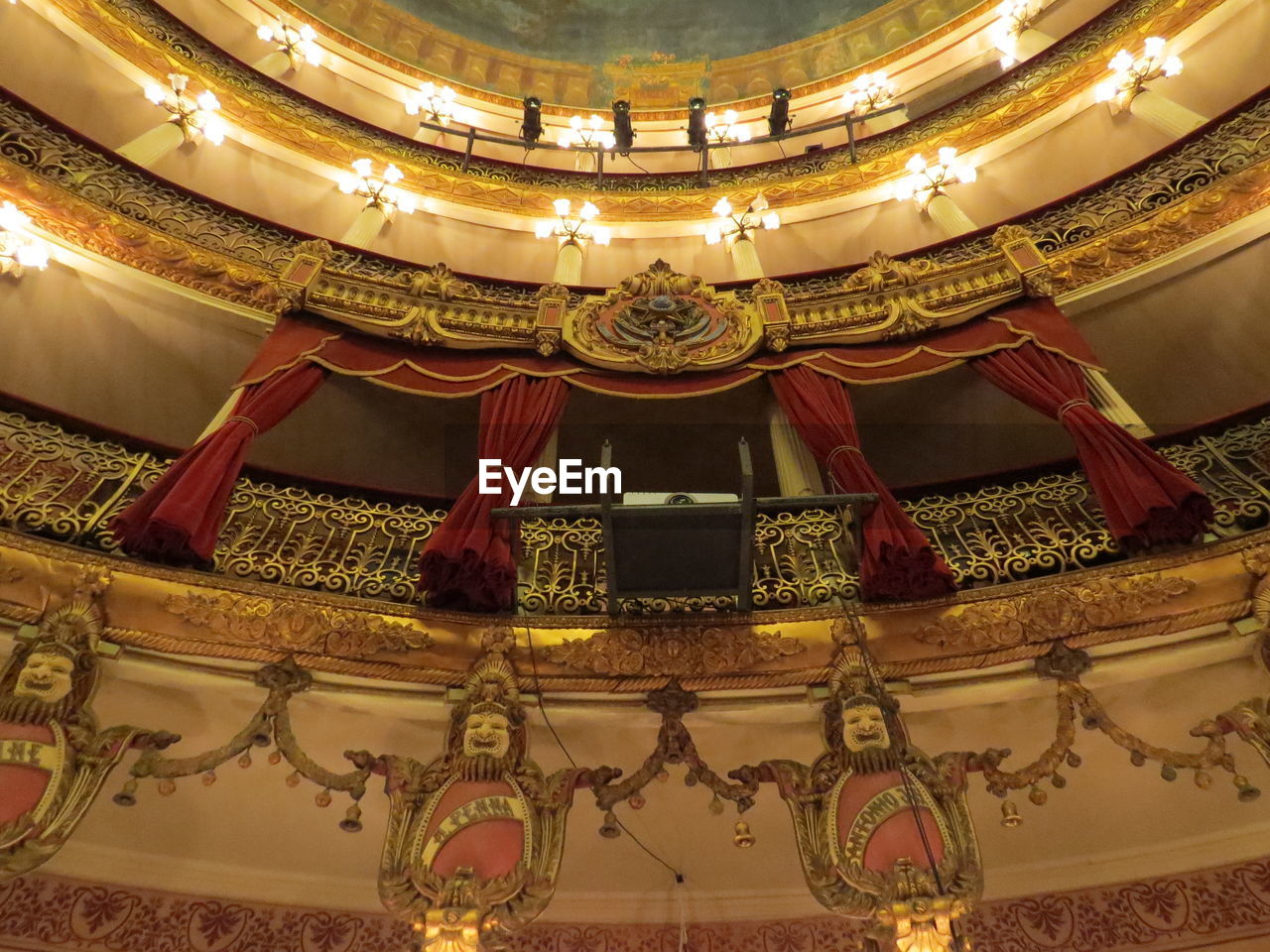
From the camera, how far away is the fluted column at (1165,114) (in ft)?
26.4

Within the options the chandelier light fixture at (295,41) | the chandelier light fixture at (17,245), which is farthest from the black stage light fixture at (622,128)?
the chandelier light fixture at (17,245)

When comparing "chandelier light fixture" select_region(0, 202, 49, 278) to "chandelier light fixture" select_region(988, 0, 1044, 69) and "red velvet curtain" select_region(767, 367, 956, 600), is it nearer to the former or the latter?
"red velvet curtain" select_region(767, 367, 956, 600)

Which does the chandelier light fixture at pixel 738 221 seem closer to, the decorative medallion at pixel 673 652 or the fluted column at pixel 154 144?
the fluted column at pixel 154 144

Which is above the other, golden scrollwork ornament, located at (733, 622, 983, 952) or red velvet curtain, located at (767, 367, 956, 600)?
red velvet curtain, located at (767, 367, 956, 600)

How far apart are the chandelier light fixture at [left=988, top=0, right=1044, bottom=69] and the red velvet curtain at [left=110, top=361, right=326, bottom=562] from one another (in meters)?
11.9

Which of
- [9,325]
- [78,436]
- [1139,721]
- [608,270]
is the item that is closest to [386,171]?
[608,270]

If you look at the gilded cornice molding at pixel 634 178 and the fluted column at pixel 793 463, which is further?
the gilded cornice molding at pixel 634 178

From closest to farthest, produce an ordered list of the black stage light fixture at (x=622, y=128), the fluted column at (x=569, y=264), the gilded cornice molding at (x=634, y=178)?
the gilded cornice molding at (x=634, y=178) → the fluted column at (x=569, y=264) → the black stage light fixture at (x=622, y=128)

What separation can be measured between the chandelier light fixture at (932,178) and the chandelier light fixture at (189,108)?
8029 mm

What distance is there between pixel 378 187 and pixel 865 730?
865 centimetres

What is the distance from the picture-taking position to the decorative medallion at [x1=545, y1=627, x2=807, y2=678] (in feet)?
13.3

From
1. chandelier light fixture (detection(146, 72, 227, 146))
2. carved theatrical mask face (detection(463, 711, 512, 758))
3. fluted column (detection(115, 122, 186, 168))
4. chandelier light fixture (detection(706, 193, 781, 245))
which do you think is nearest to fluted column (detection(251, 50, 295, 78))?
chandelier light fixture (detection(146, 72, 227, 146))

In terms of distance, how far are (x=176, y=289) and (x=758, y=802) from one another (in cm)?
587

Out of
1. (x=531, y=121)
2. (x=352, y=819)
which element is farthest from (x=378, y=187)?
(x=352, y=819)
